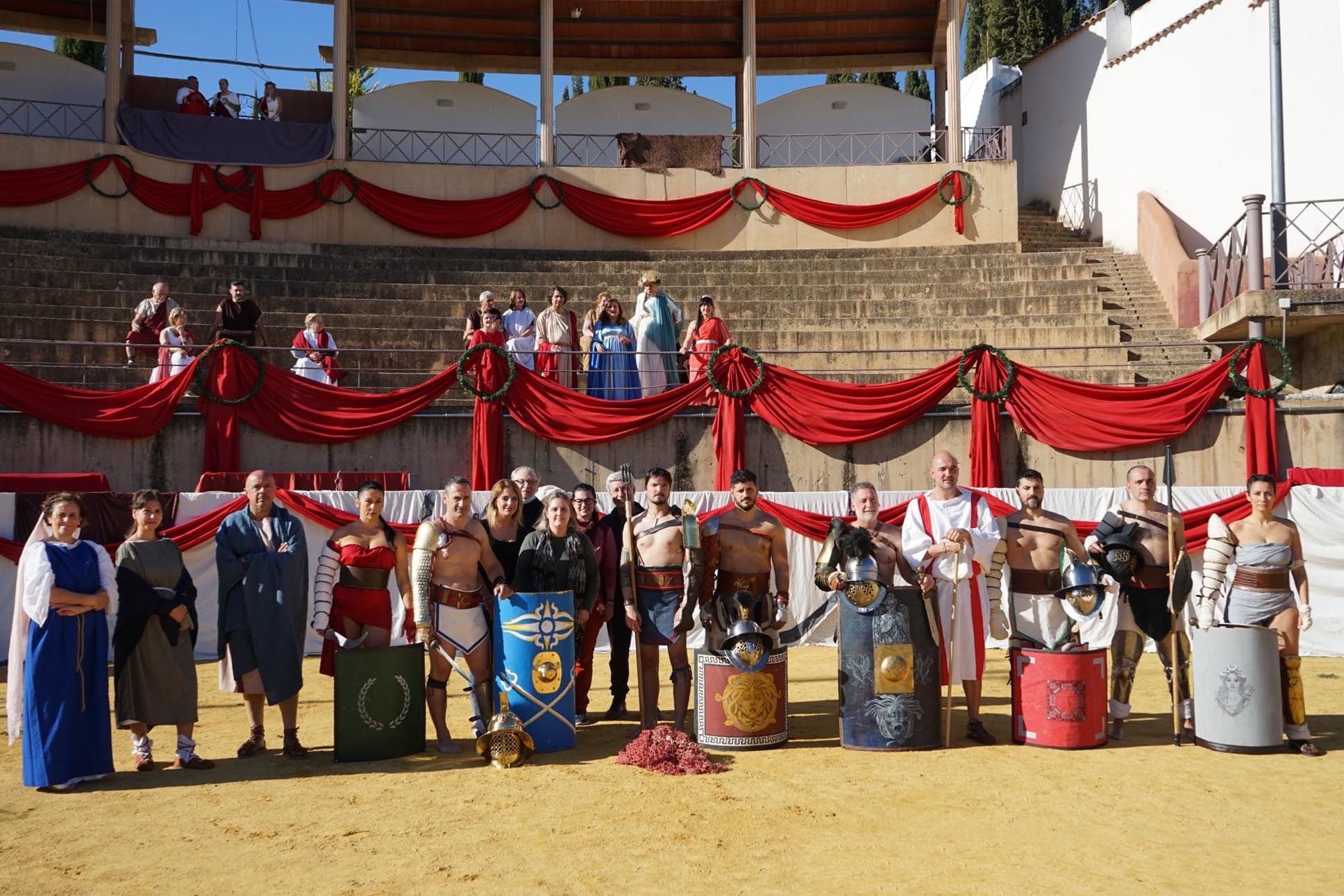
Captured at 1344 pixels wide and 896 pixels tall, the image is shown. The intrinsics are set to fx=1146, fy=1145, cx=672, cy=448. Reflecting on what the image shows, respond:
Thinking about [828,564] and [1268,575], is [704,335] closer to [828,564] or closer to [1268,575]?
[828,564]

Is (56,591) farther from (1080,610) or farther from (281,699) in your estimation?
(1080,610)

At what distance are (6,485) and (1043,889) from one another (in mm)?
9921

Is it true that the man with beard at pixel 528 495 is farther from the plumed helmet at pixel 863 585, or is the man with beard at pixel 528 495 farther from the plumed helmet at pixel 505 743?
the plumed helmet at pixel 863 585

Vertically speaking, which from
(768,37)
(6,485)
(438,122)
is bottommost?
(6,485)

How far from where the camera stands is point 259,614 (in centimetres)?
680

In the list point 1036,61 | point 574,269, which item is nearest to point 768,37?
point 1036,61

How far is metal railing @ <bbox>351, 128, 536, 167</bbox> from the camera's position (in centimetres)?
2170

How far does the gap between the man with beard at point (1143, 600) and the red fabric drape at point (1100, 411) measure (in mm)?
4573

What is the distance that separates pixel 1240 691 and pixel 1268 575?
2.79 ft

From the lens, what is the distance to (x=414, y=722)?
6805 millimetres

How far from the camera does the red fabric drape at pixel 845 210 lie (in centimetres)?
1992

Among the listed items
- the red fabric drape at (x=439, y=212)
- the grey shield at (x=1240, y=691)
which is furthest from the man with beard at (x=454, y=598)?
the red fabric drape at (x=439, y=212)

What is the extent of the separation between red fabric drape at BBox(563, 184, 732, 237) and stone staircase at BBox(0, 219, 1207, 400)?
575mm

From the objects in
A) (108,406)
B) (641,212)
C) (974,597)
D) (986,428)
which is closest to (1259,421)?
(986,428)
